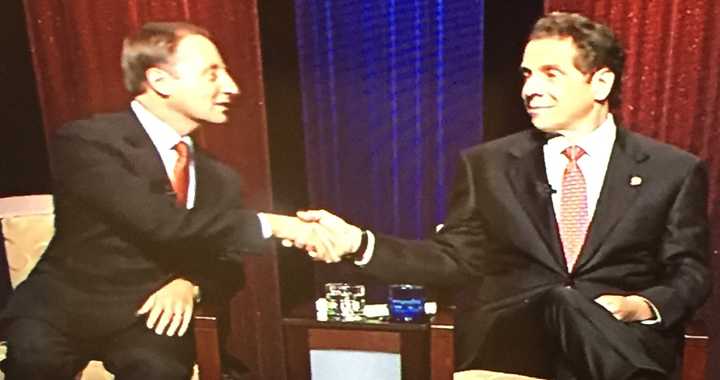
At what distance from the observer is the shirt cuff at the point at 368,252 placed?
7.14ft

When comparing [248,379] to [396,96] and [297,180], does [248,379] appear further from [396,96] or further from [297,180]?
[396,96]

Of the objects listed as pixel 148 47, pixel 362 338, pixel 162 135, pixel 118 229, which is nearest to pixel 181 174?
pixel 162 135

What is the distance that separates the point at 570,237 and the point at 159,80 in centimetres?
119

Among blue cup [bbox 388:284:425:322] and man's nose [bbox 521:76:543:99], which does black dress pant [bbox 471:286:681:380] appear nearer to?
blue cup [bbox 388:284:425:322]

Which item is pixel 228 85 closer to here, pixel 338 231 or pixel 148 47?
pixel 148 47

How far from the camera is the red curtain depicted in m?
1.89

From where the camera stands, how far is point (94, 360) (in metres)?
2.25

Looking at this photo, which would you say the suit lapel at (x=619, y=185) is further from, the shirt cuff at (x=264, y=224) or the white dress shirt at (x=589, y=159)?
the shirt cuff at (x=264, y=224)

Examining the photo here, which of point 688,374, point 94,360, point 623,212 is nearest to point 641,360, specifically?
point 688,374

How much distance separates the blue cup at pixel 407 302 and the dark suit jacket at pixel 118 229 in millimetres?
434

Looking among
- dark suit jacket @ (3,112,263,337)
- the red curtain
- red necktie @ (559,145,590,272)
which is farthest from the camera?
dark suit jacket @ (3,112,263,337)

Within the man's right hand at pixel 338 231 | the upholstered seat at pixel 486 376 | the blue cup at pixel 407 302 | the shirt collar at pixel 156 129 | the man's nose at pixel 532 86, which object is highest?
the man's nose at pixel 532 86

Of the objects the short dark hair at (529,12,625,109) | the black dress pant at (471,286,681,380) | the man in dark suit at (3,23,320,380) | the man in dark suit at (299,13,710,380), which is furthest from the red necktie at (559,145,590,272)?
the man in dark suit at (3,23,320,380)

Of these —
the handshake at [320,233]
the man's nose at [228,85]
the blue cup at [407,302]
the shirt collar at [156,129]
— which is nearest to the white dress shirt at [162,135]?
the shirt collar at [156,129]
